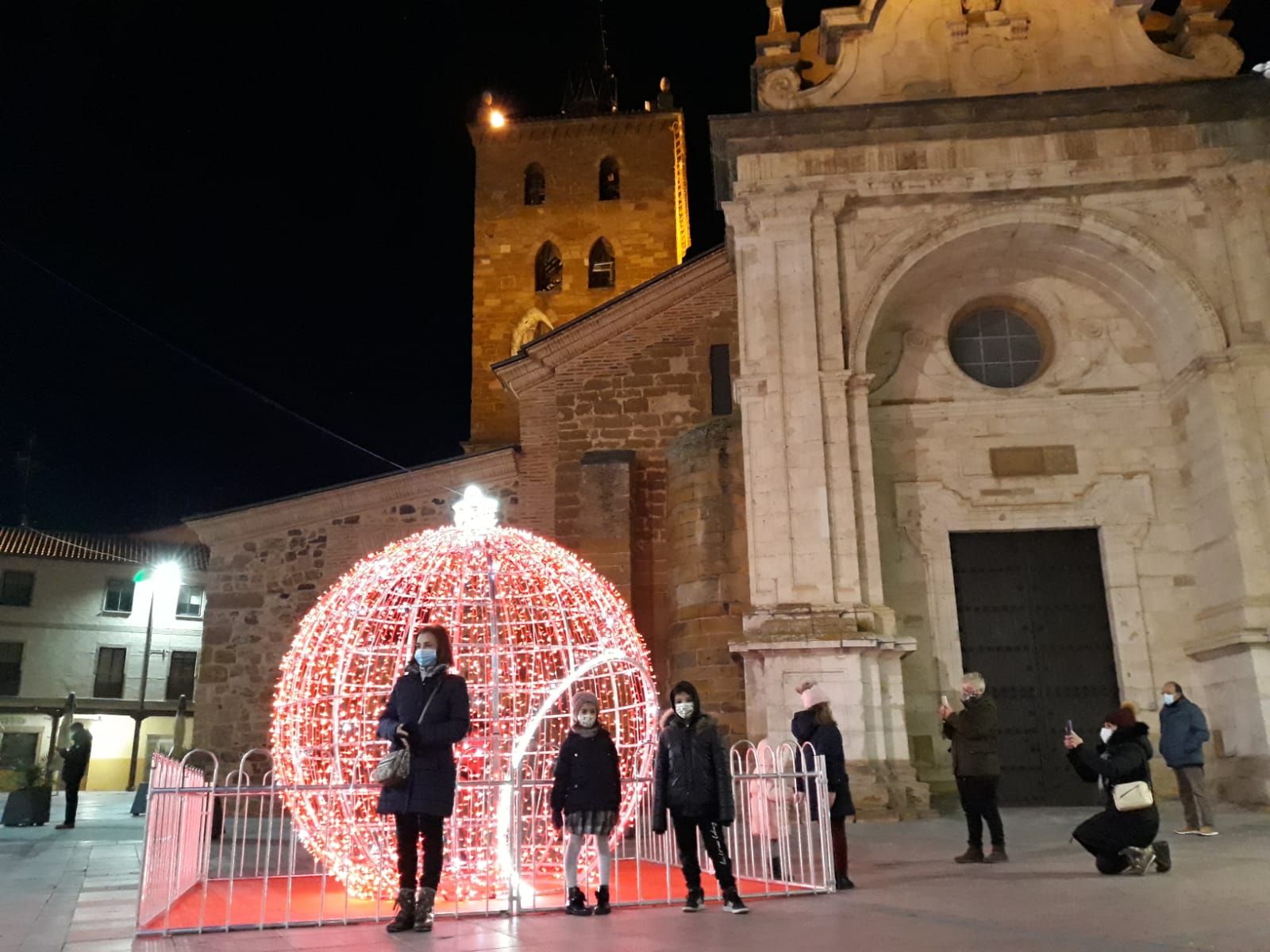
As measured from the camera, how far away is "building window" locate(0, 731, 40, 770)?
115 ft

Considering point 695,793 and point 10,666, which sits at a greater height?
point 10,666

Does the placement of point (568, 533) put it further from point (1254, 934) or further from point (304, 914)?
point (1254, 934)

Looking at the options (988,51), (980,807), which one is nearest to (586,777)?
(980,807)

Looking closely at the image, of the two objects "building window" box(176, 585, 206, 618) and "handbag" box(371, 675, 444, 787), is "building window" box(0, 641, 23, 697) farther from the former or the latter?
"handbag" box(371, 675, 444, 787)

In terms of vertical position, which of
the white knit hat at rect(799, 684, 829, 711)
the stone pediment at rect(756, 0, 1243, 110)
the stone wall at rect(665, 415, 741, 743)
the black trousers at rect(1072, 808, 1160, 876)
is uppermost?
the stone pediment at rect(756, 0, 1243, 110)

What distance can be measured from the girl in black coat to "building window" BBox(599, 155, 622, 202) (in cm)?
2891

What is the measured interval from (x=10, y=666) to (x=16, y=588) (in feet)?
9.09

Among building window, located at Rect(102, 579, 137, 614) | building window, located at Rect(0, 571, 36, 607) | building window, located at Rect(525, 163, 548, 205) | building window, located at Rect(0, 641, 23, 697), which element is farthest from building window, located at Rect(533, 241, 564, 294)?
building window, located at Rect(0, 641, 23, 697)

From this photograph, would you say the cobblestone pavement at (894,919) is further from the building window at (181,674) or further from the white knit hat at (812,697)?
the building window at (181,674)

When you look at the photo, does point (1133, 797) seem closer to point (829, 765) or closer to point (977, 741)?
point (977, 741)

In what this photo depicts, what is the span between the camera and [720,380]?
1752cm

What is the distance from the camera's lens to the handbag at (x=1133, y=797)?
279 inches

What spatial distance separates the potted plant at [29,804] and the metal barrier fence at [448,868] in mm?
8371

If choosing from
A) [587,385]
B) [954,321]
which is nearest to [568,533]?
[587,385]
